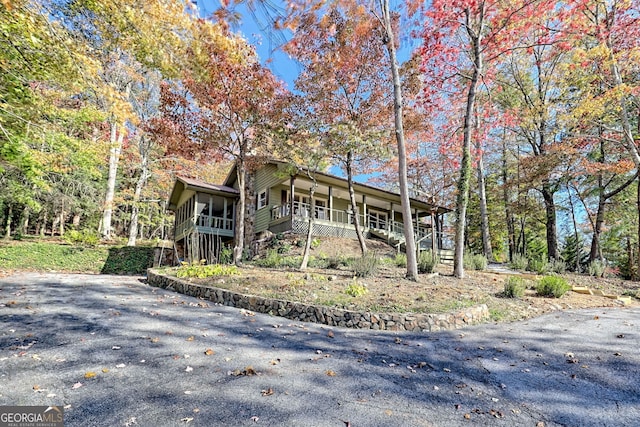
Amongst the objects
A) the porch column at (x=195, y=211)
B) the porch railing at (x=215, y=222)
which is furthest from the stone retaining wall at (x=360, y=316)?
the porch railing at (x=215, y=222)

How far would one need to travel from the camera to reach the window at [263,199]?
1777 centimetres

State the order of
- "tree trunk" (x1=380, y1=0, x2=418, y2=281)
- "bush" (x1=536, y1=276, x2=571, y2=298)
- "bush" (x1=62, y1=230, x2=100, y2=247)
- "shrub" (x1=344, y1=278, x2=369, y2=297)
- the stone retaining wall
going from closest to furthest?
the stone retaining wall → "shrub" (x1=344, y1=278, x2=369, y2=297) → "bush" (x1=536, y1=276, x2=571, y2=298) → "tree trunk" (x1=380, y1=0, x2=418, y2=281) → "bush" (x1=62, y1=230, x2=100, y2=247)

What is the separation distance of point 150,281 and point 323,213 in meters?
11.0

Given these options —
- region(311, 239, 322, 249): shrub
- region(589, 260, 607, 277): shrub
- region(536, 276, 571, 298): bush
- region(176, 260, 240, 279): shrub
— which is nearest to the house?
region(311, 239, 322, 249): shrub

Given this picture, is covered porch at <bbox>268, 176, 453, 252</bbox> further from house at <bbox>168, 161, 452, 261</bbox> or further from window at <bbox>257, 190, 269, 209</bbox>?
window at <bbox>257, 190, 269, 209</bbox>

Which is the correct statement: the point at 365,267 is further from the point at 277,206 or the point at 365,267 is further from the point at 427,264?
the point at 277,206

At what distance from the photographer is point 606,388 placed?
3230mm

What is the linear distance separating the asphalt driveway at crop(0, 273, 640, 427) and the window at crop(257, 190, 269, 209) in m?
12.3

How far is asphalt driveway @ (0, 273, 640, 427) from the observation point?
2.63 metres

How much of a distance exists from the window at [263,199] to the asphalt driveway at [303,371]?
12321 millimetres

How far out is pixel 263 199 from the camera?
18297 millimetres

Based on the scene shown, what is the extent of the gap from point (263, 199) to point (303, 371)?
606 inches

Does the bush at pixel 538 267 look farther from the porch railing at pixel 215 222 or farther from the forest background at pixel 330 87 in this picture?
the porch railing at pixel 215 222

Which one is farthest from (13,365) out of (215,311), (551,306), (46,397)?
(551,306)
